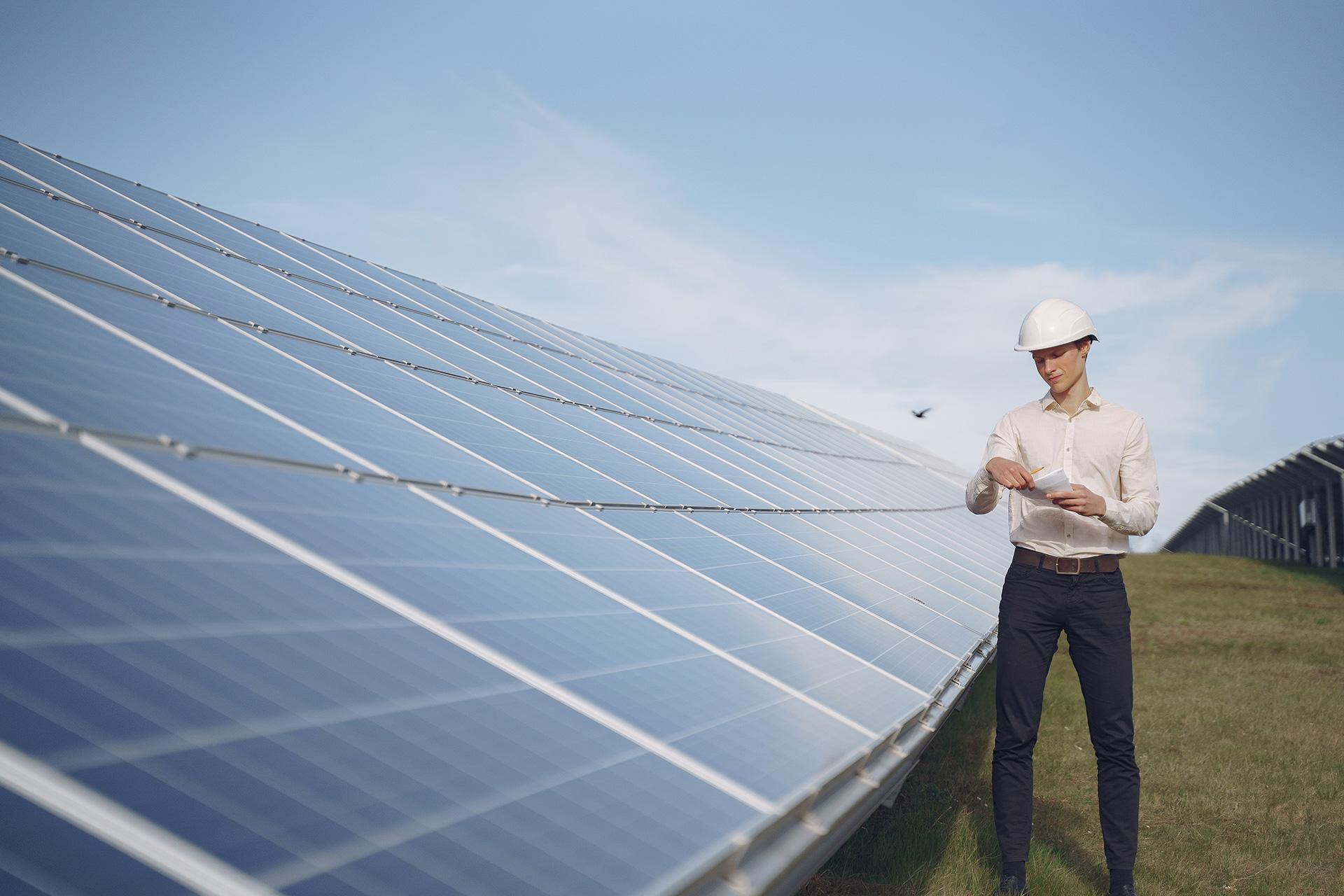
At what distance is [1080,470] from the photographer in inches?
246

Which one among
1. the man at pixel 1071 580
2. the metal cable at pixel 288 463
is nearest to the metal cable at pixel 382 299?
the metal cable at pixel 288 463

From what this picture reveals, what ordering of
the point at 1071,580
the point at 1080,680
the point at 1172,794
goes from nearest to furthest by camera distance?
the point at 1080,680 < the point at 1071,580 < the point at 1172,794

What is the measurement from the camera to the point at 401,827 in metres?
2.33

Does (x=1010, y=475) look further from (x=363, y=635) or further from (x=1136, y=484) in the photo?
(x=363, y=635)

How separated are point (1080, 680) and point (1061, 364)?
6.28 ft

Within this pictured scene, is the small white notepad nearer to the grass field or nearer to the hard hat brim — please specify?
the hard hat brim

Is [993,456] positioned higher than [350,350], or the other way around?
[350,350]

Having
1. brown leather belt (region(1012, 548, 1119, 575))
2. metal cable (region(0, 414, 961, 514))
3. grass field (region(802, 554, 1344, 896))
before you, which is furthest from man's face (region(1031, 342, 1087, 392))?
grass field (region(802, 554, 1344, 896))

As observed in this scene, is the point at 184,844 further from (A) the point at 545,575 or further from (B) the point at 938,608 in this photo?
(B) the point at 938,608

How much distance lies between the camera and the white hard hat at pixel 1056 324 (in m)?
6.10

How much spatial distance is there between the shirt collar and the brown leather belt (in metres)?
0.96

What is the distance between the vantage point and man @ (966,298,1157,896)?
5.90m

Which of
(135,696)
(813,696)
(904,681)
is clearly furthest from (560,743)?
(904,681)

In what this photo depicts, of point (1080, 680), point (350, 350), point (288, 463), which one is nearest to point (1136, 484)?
point (1080, 680)
